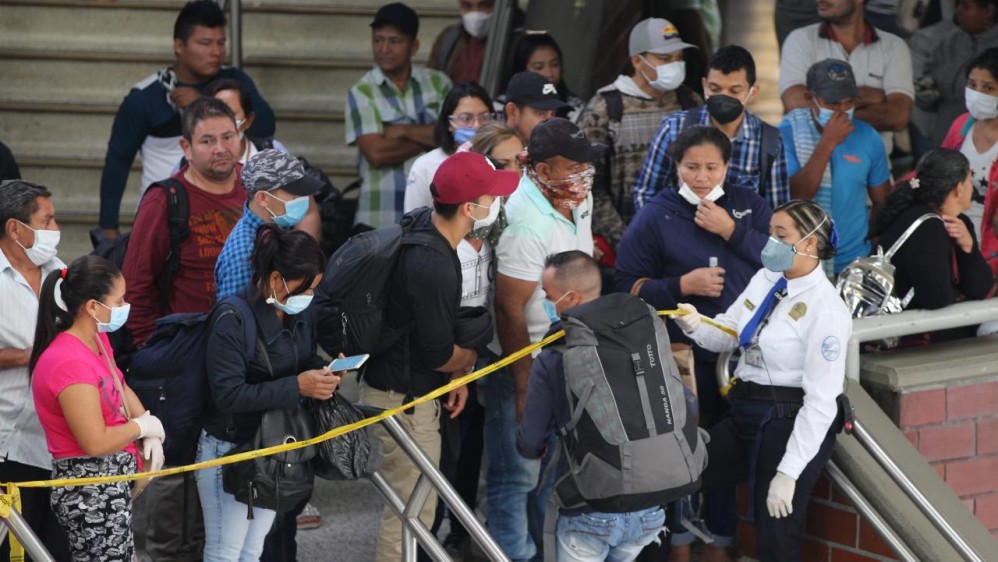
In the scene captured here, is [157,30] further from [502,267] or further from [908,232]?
[908,232]

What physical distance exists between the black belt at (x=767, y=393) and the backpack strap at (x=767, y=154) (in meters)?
1.32

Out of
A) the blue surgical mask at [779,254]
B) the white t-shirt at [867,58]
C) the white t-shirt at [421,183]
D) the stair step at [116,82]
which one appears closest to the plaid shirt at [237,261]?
the white t-shirt at [421,183]

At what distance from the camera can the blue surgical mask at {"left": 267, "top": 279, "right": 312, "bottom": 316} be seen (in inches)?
191

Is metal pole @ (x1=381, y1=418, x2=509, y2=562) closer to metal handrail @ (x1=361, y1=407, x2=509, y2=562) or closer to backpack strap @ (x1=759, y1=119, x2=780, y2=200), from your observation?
metal handrail @ (x1=361, y1=407, x2=509, y2=562)

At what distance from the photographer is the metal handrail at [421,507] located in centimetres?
493

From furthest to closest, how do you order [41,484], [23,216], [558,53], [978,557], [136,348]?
[558,53]
[136,348]
[978,557]
[23,216]
[41,484]

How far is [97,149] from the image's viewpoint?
8.76m

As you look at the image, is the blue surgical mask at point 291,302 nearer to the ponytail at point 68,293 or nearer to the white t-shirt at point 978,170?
the ponytail at point 68,293

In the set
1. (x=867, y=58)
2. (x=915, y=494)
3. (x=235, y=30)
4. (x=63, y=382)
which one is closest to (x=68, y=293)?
(x=63, y=382)

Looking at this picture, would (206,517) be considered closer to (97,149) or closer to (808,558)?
(808,558)

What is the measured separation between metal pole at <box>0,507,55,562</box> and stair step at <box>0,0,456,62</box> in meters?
5.11

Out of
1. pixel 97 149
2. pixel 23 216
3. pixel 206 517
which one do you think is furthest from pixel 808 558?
pixel 97 149

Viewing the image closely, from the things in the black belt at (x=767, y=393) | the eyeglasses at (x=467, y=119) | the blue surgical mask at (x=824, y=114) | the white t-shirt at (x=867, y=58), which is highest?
Answer: the white t-shirt at (x=867, y=58)

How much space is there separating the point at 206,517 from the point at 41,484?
0.80 metres
